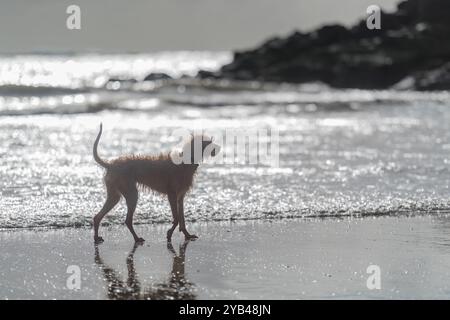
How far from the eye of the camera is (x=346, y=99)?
42.2m

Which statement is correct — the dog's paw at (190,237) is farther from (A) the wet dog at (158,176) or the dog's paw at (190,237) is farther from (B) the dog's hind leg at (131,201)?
(B) the dog's hind leg at (131,201)

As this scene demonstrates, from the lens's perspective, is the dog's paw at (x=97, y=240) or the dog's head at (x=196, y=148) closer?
the dog's paw at (x=97, y=240)

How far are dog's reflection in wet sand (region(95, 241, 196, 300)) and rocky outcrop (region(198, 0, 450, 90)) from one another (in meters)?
45.9

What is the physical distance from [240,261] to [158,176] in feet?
5.11

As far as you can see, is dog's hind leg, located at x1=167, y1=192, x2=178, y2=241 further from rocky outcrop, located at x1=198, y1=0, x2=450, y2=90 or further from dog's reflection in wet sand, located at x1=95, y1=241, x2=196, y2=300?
rocky outcrop, located at x1=198, y1=0, x2=450, y2=90

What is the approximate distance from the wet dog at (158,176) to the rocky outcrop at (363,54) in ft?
145

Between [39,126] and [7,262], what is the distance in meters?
16.5

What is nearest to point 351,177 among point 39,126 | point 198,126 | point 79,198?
point 79,198

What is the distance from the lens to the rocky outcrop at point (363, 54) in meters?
57.8

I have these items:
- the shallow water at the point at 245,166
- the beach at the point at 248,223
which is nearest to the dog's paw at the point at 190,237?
the beach at the point at 248,223

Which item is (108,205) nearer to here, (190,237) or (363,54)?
(190,237)

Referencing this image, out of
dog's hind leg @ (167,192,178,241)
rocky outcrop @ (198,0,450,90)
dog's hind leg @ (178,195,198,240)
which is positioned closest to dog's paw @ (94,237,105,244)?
dog's hind leg @ (167,192,178,241)
